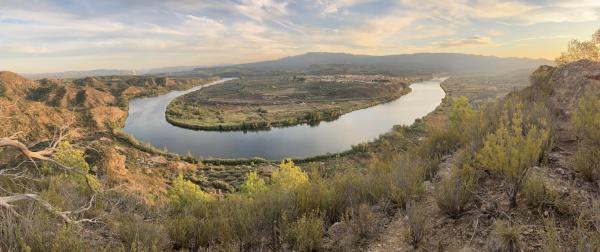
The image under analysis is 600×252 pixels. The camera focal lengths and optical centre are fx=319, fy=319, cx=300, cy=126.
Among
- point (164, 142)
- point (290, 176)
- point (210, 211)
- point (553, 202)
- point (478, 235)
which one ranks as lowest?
point (164, 142)

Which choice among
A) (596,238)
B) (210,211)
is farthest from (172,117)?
(596,238)

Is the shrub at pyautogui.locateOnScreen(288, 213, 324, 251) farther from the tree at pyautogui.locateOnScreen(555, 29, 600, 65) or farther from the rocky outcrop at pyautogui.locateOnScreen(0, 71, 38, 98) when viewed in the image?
the rocky outcrop at pyautogui.locateOnScreen(0, 71, 38, 98)

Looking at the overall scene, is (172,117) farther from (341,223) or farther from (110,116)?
(341,223)

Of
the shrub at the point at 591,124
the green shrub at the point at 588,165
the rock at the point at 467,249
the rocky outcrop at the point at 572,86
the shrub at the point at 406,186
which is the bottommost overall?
the rock at the point at 467,249

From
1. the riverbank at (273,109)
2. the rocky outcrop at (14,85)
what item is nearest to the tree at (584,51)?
the riverbank at (273,109)

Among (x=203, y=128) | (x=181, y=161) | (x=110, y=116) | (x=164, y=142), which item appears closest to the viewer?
(x=181, y=161)

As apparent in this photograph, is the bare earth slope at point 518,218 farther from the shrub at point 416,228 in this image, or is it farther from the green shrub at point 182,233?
the green shrub at point 182,233
